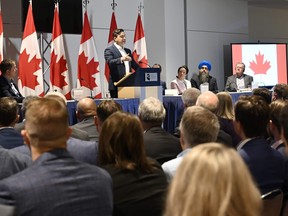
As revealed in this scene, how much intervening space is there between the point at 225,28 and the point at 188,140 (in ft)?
32.1

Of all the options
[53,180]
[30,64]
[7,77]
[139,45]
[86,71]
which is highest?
[139,45]

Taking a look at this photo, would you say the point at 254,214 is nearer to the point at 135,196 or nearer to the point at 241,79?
the point at 135,196

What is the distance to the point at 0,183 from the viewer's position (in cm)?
172

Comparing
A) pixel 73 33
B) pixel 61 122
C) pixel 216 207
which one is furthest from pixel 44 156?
pixel 73 33

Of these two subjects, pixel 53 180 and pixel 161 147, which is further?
pixel 161 147

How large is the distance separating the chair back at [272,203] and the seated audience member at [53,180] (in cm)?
80

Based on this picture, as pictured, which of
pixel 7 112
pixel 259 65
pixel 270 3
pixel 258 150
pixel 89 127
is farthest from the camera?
pixel 270 3

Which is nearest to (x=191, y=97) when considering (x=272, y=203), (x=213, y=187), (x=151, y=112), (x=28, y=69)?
(x=151, y=112)

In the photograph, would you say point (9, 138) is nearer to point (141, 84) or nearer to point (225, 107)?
point (225, 107)

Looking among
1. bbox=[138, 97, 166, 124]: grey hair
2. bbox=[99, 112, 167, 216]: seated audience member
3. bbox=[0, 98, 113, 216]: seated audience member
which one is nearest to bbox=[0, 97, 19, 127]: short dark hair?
bbox=[138, 97, 166, 124]: grey hair

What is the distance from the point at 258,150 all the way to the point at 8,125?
1690 mm

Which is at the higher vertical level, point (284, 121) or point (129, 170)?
point (284, 121)

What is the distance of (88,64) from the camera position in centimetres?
838

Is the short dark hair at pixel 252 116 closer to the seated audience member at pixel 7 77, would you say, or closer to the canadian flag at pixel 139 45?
the seated audience member at pixel 7 77
